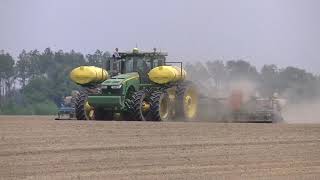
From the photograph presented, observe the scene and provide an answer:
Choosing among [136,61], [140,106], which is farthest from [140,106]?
[136,61]

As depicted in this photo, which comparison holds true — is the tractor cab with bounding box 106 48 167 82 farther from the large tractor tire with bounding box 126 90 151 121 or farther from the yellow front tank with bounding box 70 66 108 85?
the large tractor tire with bounding box 126 90 151 121

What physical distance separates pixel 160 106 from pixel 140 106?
99 centimetres

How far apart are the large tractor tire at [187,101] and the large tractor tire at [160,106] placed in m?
0.63

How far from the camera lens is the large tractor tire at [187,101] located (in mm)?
25172

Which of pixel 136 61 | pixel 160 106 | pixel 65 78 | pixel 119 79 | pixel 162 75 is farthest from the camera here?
pixel 65 78

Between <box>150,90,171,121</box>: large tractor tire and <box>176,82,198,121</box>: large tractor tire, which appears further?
<box>176,82,198,121</box>: large tractor tire

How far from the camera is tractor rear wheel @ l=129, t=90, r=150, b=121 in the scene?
2322 cm

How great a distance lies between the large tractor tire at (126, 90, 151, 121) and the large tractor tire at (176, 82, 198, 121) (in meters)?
1.56

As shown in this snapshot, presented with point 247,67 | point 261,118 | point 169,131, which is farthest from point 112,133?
point 247,67

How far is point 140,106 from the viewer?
76.3ft

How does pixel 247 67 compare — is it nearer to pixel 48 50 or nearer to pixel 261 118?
pixel 261 118

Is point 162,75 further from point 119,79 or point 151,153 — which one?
point 151,153

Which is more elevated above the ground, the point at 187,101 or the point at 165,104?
the point at 187,101

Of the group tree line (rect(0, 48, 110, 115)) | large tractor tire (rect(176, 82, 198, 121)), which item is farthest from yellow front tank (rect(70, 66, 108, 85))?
tree line (rect(0, 48, 110, 115))
